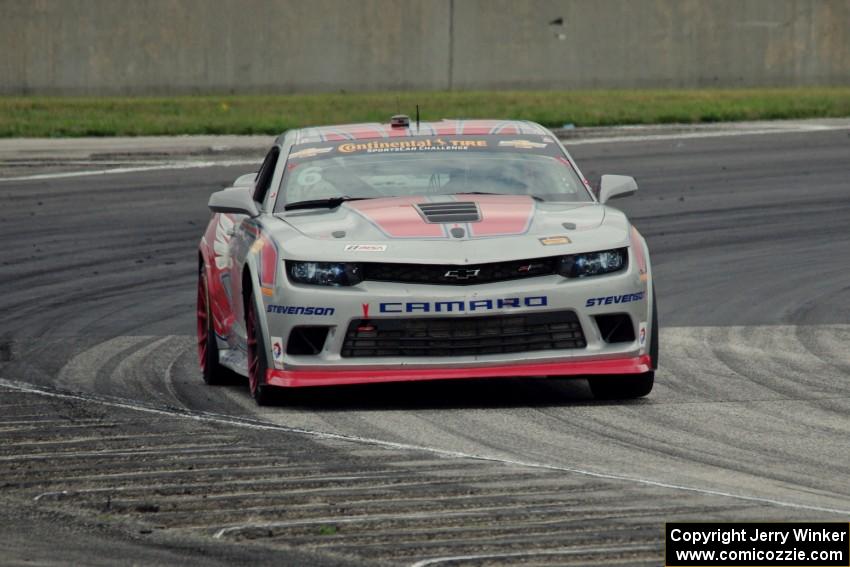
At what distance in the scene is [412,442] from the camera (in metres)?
7.96

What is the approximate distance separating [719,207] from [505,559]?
1342cm

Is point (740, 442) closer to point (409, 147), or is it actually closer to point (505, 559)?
point (505, 559)

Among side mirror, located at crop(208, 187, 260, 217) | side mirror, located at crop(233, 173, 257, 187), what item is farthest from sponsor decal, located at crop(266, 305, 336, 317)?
side mirror, located at crop(233, 173, 257, 187)

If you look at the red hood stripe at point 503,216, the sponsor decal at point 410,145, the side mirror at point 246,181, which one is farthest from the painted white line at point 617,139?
the red hood stripe at point 503,216

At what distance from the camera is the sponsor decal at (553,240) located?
350 inches

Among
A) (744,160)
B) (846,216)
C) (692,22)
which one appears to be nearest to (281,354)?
(846,216)

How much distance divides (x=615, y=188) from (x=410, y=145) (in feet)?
3.95

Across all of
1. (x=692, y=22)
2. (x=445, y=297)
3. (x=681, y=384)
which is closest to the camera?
(x=445, y=297)

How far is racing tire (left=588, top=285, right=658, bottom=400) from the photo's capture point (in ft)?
29.9

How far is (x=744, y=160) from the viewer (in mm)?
22859

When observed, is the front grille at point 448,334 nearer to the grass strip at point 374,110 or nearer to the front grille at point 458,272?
the front grille at point 458,272

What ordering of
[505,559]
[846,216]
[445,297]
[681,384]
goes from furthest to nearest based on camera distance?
1. [846,216]
2. [681,384]
3. [445,297]
4. [505,559]

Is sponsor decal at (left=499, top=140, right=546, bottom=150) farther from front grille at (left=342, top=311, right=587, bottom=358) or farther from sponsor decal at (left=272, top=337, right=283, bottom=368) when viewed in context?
sponsor decal at (left=272, top=337, right=283, bottom=368)

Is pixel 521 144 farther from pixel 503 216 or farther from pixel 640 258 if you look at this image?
pixel 640 258
